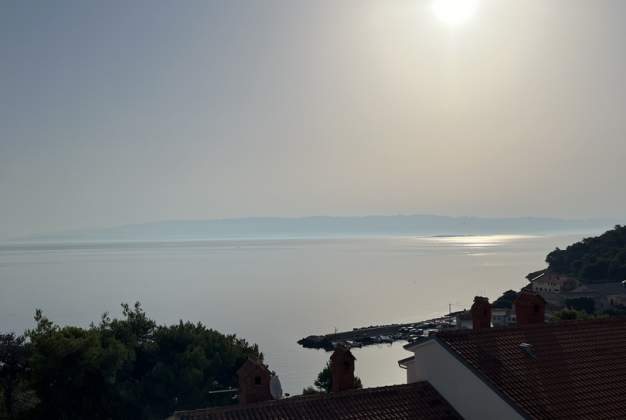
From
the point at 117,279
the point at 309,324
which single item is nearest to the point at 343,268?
the point at 117,279

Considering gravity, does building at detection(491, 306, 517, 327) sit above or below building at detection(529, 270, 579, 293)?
below

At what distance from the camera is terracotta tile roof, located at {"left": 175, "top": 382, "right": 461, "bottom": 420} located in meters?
14.3

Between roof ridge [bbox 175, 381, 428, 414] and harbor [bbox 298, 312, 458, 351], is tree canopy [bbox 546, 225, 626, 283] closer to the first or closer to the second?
harbor [bbox 298, 312, 458, 351]

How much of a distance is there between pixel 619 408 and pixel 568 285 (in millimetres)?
95979

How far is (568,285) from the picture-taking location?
101125 millimetres

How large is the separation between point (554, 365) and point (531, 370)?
40.6 inches

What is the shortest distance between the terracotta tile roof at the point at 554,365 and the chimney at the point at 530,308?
173cm

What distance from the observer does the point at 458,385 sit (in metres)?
16.1

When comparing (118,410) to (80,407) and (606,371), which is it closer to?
(80,407)

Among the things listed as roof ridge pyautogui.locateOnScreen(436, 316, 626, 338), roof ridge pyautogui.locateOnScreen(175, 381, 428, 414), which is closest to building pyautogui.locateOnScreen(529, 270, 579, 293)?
roof ridge pyautogui.locateOnScreen(436, 316, 626, 338)

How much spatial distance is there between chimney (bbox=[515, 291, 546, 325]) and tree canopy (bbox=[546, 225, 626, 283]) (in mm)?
90213

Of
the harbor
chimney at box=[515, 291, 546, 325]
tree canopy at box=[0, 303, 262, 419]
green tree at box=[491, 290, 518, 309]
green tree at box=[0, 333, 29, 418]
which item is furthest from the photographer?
green tree at box=[491, 290, 518, 309]

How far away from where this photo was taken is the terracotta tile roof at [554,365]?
14.8 m

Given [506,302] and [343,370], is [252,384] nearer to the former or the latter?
[343,370]
